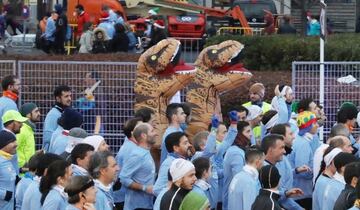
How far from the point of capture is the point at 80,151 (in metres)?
12.1

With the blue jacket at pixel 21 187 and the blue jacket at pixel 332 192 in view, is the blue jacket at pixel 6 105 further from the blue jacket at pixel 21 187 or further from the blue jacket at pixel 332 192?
the blue jacket at pixel 332 192

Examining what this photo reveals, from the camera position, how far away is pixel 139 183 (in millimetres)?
13633

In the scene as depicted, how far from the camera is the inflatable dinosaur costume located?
17.0 meters

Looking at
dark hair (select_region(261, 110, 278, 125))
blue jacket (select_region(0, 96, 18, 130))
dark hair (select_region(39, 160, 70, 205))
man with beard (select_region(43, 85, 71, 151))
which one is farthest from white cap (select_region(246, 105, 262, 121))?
dark hair (select_region(39, 160, 70, 205))

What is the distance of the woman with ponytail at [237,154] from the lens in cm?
1377

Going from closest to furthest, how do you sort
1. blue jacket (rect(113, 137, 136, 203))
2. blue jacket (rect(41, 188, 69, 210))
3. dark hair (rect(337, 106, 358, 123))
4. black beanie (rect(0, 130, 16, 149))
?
blue jacket (rect(41, 188, 69, 210)) < black beanie (rect(0, 130, 16, 149)) < blue jacket (rect(113, 137, 136, 203)) < dark hair (rect(337, 106, 358, 123))

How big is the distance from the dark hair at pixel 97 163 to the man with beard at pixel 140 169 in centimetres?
203

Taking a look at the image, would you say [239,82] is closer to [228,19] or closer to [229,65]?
[229,65]

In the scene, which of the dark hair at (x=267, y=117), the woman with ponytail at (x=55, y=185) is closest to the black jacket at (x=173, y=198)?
the woman with ponytail at (x=55, y=185)

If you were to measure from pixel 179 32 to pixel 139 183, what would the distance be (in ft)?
84.7

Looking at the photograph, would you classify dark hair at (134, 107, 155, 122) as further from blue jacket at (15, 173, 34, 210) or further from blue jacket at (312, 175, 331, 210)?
blue jacket at (312, 175, 331, 210)

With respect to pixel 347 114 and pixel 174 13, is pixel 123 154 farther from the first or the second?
pixel 174 13

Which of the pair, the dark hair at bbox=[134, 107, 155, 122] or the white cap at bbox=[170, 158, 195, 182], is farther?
the dark hair at bbox=[134, 107, 155, 122]

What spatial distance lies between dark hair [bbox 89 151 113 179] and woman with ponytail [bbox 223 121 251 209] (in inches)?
102
